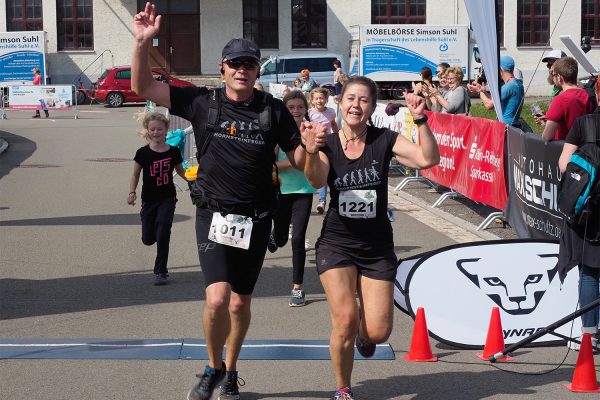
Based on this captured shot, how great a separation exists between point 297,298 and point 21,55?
1601 inches

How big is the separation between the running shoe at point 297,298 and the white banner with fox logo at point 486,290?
1.40m

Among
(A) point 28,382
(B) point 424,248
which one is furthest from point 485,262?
(B) point 424,248

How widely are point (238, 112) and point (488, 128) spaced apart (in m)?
7.50

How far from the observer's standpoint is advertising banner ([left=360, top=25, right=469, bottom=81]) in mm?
45375

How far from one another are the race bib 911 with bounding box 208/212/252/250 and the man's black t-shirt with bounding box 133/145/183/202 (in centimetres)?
387

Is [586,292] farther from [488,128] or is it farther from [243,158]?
[488,128]

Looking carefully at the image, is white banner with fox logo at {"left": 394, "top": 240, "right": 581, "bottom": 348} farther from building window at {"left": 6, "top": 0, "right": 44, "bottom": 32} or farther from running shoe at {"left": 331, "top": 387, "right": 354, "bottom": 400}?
building window at {"left": 6, "top": 0, "right": 44, "bottom": 32}

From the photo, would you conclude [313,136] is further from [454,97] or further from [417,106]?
[454,97]

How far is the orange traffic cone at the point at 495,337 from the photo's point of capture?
691 cm

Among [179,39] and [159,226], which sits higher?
[179,39]

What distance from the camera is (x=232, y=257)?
5.77 meters

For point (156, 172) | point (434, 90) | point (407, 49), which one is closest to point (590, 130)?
point (156, 172)

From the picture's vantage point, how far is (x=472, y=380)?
6473mm

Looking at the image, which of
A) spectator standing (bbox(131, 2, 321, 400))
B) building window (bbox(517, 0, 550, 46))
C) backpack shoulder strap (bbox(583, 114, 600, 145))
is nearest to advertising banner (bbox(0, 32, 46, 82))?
building window (bbox(517, 0, 550, 46))
